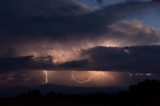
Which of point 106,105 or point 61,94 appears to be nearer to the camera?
point 106,105

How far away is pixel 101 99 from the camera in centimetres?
10906

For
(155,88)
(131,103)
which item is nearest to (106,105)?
(131,103)

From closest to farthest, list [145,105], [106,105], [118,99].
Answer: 1. [145,105]
2. [106,105]
3. [118,99]

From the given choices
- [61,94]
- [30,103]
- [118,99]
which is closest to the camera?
[30,103]

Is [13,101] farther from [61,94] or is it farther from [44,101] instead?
[61,94]

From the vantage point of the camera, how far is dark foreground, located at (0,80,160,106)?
8369cm

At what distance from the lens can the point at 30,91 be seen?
112500 millimetres

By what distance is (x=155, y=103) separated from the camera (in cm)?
8956

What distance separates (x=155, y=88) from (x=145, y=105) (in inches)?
892

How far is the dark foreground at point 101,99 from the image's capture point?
8369 centimetres

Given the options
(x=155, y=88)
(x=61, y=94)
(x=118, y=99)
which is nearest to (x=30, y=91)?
(x=61, y=94)

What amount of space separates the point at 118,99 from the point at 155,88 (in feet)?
28.3

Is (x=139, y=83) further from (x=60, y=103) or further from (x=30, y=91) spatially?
(x=60, y=103)

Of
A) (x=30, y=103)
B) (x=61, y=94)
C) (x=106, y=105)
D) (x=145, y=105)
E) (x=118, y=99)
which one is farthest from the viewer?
(x=61, y=94)
